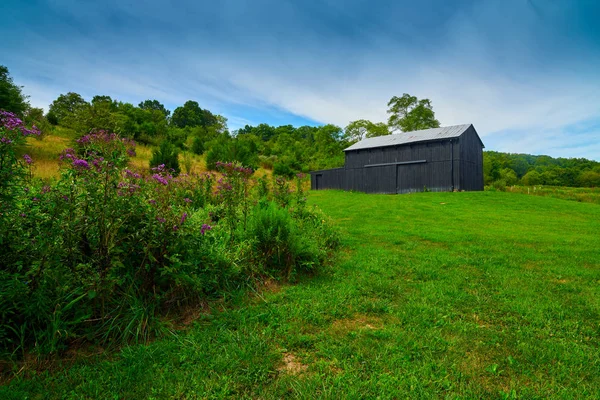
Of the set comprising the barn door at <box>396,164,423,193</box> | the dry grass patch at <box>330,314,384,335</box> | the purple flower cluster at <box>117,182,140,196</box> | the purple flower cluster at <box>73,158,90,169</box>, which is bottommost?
the dry grass patch at <box>330,314,384,335</box>

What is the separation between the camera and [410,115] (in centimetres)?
4641

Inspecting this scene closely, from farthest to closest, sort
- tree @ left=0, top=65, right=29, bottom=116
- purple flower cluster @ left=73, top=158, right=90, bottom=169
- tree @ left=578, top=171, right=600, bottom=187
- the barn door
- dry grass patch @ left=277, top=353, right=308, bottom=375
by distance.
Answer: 1. tree @ left=578, top=171, right=600, bottom=187
2. the barn door
3. tree @ left=0, top=65, right=29, bottom=116
4. purple flower cluster @ left=73, top=158, right=90, bottom=169
5. dry grass patch @ left=277, top=353, right=308, bottom=375

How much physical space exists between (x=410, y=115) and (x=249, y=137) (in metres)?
30.9

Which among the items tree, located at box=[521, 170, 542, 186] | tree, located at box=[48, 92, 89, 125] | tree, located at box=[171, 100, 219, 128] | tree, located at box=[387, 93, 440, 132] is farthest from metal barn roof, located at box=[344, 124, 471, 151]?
tree, located at box=[521, 170, 542, 186]

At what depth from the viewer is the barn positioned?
76.7 ft

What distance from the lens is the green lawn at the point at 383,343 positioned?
85.4 inches

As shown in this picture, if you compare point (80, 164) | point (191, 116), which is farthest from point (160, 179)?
point (191, 116)

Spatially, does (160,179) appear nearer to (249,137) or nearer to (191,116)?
(249,137)

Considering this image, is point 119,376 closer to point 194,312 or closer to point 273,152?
point 194,312

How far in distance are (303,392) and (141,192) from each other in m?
2.45

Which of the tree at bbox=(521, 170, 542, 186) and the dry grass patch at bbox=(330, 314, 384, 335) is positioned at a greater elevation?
the tree at bbox=(521, 170, 542, 186)

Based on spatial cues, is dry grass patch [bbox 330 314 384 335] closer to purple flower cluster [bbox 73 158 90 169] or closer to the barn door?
purple flower cluster [bbox 73 158 90 169]

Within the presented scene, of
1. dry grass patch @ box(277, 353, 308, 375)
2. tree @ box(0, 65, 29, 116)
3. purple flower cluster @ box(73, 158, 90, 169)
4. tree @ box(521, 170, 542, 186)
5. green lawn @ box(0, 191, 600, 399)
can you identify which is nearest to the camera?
green lawn @ box(0, 191, 600, 399)

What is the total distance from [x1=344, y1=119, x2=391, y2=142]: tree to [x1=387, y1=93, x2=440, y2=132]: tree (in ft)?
10.2
